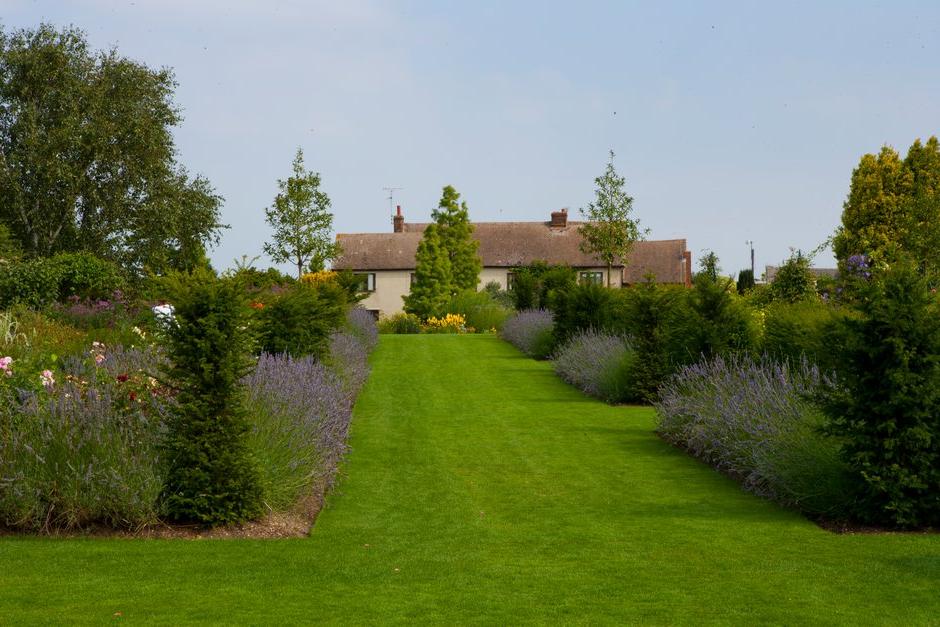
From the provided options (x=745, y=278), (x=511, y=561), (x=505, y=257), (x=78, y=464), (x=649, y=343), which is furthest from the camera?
(x=505, y=257)

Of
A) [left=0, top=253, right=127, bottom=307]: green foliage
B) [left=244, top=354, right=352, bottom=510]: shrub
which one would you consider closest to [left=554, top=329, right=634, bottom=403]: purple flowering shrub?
[left=244, top=354, right=352, bottom=510]: shrub

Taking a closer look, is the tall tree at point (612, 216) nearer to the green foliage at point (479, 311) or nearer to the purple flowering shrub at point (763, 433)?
the green foliage at point (479, 311)

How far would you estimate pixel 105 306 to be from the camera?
961 inches

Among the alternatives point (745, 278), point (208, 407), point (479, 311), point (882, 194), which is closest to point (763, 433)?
point (208, 407)

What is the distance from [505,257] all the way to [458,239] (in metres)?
7.52

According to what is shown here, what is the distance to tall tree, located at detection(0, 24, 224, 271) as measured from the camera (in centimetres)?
3516

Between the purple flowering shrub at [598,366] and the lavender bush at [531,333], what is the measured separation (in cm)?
278

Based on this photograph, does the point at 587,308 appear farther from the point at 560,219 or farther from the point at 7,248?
the point at 560,219

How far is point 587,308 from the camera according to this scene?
21688 millimetres

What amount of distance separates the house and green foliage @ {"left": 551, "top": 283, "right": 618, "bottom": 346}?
3468cm

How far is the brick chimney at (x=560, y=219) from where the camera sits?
199ft

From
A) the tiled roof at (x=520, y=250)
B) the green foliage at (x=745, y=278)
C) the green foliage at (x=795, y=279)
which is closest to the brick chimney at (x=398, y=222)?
the tiled roof at (x=520, y=250)

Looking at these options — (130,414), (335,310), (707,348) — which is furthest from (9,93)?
(130,414)

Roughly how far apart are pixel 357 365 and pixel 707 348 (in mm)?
5955
